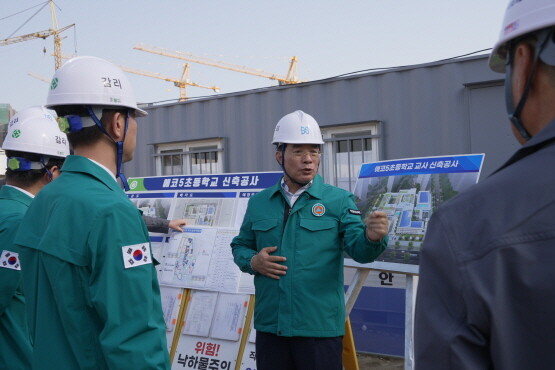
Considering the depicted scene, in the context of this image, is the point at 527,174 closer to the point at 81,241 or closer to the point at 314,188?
the point at 81,241

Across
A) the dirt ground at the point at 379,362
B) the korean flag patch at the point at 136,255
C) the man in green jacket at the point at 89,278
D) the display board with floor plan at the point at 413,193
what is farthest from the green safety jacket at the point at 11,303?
the dirt ground at the point at 379,362

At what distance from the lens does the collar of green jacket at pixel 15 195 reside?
2.99m

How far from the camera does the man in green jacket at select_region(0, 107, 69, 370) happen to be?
278 centimetres

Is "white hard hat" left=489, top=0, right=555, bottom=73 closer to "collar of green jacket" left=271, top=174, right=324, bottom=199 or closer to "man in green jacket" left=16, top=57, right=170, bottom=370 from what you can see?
"man in green jacket" left=16, top=57, right=170, bottom=370

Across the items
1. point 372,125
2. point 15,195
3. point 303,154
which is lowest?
point 15,195

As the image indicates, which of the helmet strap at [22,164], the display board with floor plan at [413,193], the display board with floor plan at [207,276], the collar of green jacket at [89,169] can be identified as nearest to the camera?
the collar of green jacket at [89,169]

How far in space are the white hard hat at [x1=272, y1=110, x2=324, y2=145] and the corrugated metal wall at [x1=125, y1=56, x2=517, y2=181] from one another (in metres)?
2.63

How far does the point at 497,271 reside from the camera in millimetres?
986

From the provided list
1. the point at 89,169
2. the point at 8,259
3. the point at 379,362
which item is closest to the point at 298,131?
the point at 8,259

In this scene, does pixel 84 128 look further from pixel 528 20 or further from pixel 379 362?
pixel 379 362

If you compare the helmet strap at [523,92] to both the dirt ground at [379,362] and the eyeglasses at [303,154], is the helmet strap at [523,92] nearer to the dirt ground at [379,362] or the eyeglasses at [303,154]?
the eyeglasses at [303,154]

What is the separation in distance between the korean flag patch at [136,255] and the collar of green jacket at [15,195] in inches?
53.6

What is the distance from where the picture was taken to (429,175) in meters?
4.45

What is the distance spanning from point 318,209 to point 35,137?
1.68 metres
